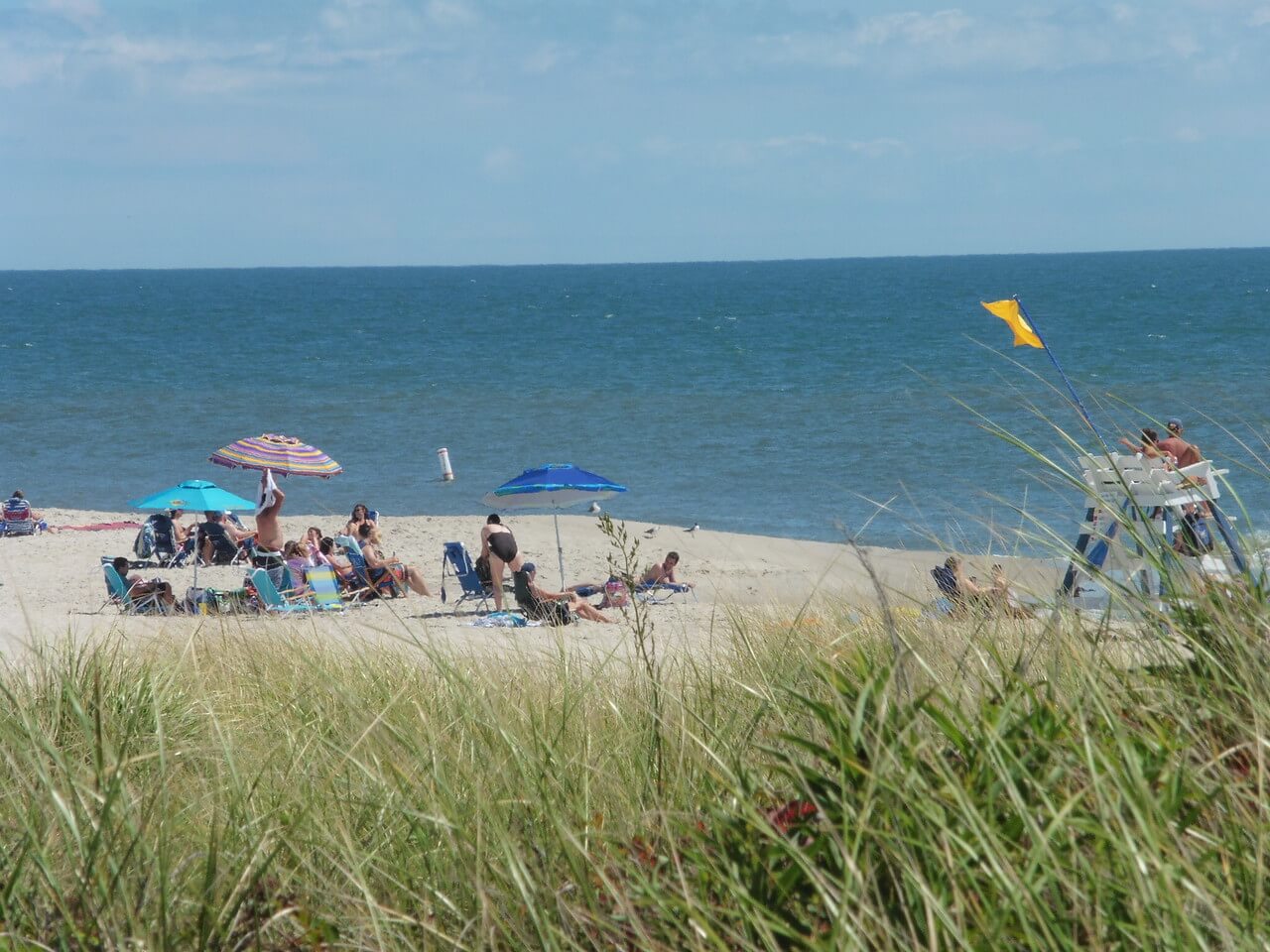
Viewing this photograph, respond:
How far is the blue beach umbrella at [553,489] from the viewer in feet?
44.7

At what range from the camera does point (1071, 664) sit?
7.88 feet

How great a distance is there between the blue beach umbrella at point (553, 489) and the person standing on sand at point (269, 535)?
216cm

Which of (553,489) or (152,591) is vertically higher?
(553,489)

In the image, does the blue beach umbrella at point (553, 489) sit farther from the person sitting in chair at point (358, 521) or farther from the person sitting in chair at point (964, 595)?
the person sitting in chair at point (964, 595)

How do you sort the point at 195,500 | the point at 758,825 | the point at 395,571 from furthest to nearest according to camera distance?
the point at 195,500 < the point at 395,571 < the point at 758,825

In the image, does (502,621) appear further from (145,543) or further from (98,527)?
(98,527)

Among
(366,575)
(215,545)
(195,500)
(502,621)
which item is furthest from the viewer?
(215,545)

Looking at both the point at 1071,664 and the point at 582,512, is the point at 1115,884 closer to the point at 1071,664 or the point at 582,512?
the point at 1071,664

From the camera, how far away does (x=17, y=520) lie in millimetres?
17750

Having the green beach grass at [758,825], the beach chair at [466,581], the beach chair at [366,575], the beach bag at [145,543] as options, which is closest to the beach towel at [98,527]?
the beach bag at [145,543]

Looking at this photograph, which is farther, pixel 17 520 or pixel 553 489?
pixel 17 520

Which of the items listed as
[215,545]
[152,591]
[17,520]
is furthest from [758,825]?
[17,520]

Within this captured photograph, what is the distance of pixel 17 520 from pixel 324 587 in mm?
7471

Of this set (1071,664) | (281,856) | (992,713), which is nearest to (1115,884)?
(992,713)
